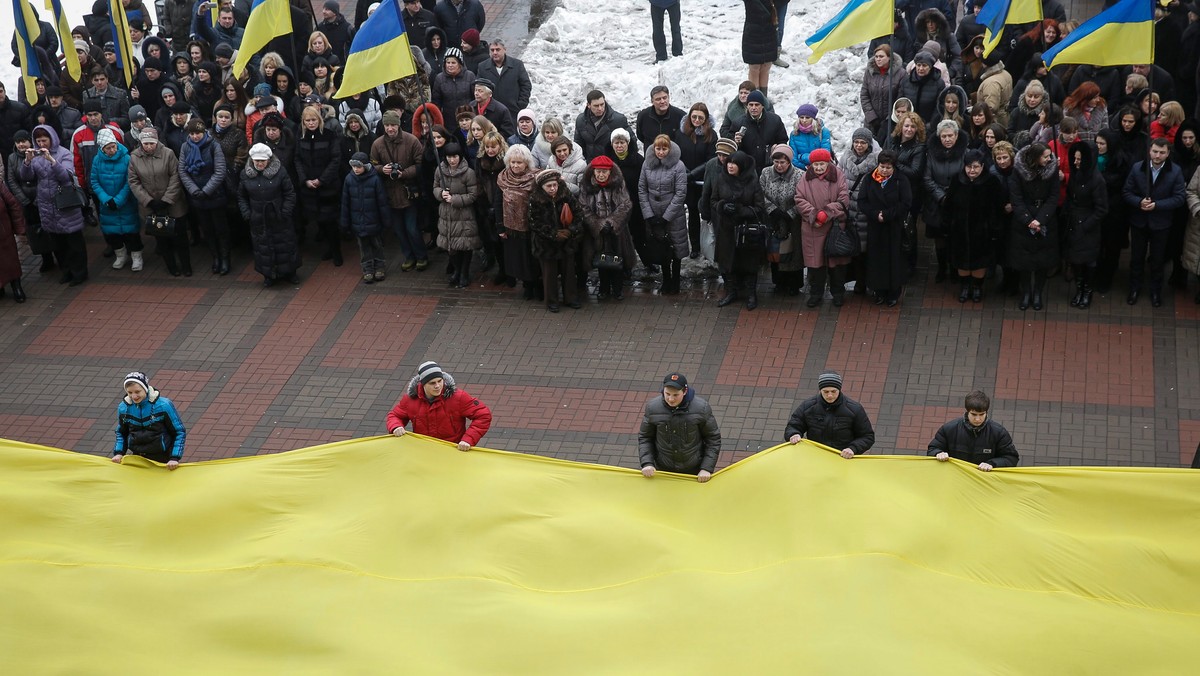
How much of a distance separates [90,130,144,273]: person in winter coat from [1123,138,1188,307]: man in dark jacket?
10.5 m

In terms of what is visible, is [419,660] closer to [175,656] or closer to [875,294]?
[175,656]

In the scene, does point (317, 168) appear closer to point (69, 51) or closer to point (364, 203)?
point (364, 203)

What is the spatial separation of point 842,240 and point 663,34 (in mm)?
6568

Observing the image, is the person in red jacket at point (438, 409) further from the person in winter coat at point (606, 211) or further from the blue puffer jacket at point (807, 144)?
the blue puffer jacket at point (807, 144)

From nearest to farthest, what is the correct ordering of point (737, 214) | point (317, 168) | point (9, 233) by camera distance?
point (737, 214) < point (9, 233) < point (317, 168)

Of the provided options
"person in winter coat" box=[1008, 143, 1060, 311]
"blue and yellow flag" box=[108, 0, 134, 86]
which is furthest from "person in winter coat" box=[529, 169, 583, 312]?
"blue and yellow flag" box=[108, 0, 134, 86]

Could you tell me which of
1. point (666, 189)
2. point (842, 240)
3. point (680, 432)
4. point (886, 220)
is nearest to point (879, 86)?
point (886, 220)

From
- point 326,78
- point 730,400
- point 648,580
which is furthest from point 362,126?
point 648,580

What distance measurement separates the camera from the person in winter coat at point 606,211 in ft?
48.3

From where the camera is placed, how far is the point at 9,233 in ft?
52.2

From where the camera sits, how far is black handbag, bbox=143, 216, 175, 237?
53.1 feet

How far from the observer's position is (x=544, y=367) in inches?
561

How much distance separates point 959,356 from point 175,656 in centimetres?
823

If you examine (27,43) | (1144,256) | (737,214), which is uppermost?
(27,43)
